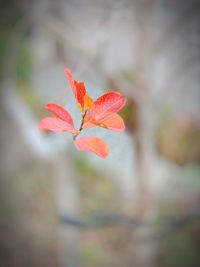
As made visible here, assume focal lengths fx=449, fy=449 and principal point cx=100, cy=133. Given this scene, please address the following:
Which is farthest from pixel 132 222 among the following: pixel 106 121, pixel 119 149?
pixel 106 121

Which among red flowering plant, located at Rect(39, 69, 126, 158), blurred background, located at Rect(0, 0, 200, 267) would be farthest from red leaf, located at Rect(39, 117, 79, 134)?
blurred background, located at Rect(0, 0, 200, 267)

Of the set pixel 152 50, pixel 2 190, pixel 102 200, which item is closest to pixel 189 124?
pixel 152 50

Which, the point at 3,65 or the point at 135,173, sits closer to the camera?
the point at 135,173

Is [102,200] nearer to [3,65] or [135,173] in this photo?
[135,173]

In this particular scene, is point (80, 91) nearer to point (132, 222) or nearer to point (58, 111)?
point (58, 111)

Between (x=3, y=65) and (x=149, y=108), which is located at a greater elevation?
(x=3, y=65)
